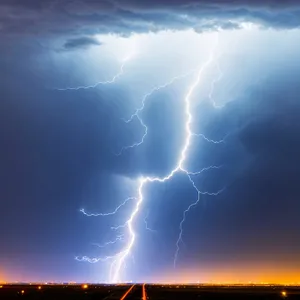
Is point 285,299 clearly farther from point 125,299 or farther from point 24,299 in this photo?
point 24,299

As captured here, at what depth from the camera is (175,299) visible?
6047 centimetres

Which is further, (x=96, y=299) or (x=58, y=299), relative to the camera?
(x=96, y=299)

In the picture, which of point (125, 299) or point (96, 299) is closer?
point (125, 299)

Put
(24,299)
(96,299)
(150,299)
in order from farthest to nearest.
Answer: (96,299)
(24,299)
(150,299)

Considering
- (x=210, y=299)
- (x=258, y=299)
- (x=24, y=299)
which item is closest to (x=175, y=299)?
(x=210, y=299)

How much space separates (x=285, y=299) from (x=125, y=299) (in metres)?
13.7

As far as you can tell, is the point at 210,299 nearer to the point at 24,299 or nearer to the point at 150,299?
the point at 150,299

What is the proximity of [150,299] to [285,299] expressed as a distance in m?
12.1

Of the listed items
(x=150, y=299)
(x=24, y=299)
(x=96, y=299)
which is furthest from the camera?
(x=96, y=299)

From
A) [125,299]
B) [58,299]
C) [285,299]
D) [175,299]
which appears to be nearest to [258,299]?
[285,299]

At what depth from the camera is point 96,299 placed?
64125 millimetres

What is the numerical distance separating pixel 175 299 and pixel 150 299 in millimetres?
5105

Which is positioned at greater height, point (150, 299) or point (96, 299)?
point (96, 299)

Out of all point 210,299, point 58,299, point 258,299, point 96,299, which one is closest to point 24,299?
point 58,299
